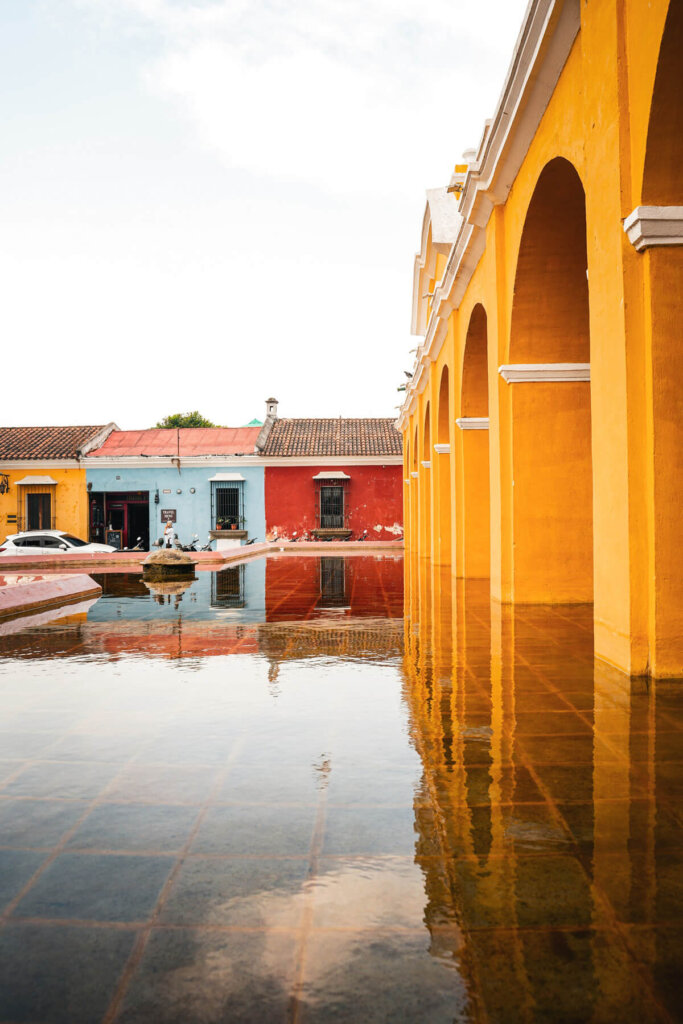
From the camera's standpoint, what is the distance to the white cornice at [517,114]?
15.8 feet

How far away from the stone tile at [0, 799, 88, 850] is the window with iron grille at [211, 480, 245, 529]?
23749 mm

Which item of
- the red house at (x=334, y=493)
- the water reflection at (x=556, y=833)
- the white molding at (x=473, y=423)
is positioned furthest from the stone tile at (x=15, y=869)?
the red house at (x=334, y=493)

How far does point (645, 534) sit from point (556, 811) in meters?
2.08

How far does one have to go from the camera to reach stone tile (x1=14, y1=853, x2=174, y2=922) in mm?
1582

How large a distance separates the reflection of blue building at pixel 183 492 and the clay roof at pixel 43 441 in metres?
0.95

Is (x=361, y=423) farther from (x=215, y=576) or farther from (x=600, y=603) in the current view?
(x=600, y=603)

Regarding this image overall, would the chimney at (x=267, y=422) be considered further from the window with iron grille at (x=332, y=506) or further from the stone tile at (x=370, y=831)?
the stone tile at (x=370, y=831)

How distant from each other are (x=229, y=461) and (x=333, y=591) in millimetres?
17734

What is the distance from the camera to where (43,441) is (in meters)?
27.3

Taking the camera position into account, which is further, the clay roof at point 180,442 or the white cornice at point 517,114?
the clay roof at point 180,442

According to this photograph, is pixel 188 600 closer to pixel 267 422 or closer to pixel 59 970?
pixel 59 970

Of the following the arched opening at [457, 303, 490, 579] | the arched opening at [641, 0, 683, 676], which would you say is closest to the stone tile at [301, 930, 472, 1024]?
the arched opening at [641, 0, 683, 676]

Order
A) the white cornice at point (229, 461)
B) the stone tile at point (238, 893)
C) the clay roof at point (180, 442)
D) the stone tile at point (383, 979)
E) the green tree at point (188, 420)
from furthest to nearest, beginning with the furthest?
the green tree at point (188, 420), the clay roof at point (180, 442), the white cornice at point (229, 461), the stone tile at point (238, 893), the stone tile at point (383, 979)

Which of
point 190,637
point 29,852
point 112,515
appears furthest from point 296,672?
point 112,515
